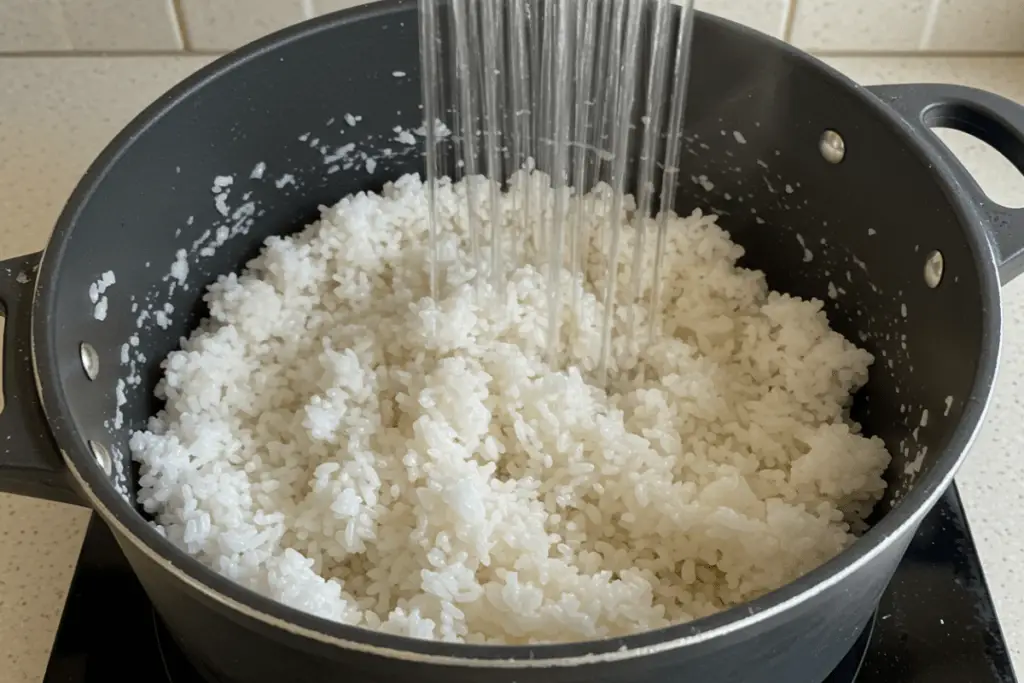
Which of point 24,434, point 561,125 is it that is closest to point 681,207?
point 561,125

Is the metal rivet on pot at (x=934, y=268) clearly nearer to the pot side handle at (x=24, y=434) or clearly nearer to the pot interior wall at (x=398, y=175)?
the pot interior wall at (x=398, y=175)

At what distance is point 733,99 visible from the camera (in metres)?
1.03

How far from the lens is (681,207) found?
115cm

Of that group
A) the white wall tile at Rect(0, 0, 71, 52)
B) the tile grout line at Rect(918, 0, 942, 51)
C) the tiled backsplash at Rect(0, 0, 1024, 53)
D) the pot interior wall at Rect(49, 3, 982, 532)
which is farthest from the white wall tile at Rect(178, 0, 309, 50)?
the tile grout line at Rect(918, 0, 942, 51)

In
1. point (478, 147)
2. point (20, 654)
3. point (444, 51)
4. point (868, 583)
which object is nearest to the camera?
point (868, 583)

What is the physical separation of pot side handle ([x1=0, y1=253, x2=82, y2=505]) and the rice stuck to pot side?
0.17m

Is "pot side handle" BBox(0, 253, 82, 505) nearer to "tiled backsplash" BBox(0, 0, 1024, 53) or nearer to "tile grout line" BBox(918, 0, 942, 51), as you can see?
"tiled backsplash" BBox(0, 0, 1024, 53)

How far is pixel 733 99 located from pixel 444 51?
279mm

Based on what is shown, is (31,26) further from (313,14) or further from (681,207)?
(681,207)

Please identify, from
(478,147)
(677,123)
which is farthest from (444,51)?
(677,123)

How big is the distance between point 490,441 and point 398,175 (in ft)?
1.14

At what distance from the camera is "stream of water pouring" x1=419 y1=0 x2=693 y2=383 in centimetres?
97

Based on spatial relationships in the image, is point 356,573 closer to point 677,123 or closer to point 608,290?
point 608,290

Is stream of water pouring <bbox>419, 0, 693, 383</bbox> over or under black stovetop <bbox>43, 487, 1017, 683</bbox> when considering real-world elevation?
over
